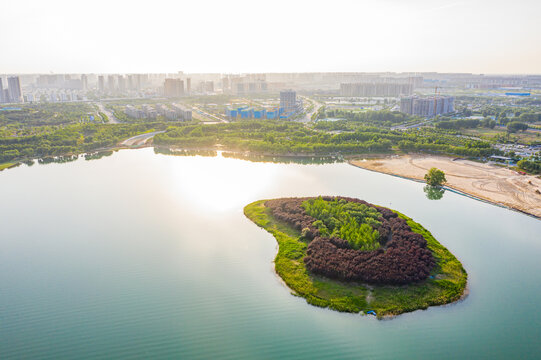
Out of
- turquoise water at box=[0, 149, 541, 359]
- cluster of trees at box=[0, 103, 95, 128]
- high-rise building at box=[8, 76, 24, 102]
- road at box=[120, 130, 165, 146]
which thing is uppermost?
high-rise building at box=[8, 76, 24, 102]

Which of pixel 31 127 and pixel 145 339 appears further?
pixel 31 127

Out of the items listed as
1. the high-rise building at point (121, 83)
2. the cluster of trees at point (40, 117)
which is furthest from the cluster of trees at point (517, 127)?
the high-rise building at point (121, 83)

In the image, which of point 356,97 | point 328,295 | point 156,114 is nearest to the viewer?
point 328,295

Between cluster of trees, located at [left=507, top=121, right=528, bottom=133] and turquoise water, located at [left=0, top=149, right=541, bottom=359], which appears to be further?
cluster of trees, located at [left=507, top=121, right=528, bottom=133]

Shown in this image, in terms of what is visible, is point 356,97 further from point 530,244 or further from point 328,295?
point 328,295

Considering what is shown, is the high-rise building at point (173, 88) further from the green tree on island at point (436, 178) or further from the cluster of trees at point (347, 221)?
the cluster of trees at point (347, 221)

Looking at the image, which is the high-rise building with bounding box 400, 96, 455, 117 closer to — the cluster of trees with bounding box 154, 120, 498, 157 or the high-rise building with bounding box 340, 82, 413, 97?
the cluster of trees with bounding box 154, 120, 498, 157

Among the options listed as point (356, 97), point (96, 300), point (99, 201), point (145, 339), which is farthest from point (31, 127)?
point (356, 97)

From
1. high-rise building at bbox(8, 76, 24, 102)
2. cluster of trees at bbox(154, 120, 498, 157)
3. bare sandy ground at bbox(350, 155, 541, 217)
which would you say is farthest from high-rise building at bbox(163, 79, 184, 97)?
bare sandy ground at bbox(350, 155, 541, 217)
